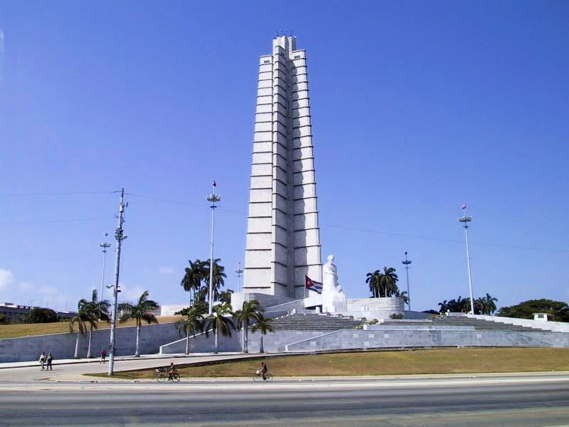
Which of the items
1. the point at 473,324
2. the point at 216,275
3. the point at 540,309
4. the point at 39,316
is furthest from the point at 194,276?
the point at 540,309

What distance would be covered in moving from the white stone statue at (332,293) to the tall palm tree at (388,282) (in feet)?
99.9

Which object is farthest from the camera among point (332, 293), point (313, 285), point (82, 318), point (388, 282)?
point (388, 282)

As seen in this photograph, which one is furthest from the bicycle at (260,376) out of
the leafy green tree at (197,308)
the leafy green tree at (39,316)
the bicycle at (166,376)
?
the leafy green tree at (39,316)

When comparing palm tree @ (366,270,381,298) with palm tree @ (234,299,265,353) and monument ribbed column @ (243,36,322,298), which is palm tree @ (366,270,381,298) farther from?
palm tree @ (234,299,265,353)

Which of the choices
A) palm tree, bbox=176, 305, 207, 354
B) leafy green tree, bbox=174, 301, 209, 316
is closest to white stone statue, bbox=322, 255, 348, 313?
leafy green tree, bbox=174, 301, 209, 316

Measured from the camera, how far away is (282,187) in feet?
247

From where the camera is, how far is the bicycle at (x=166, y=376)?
86.1 ft

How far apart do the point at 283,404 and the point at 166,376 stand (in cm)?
1176

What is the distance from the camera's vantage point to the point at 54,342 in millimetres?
39000

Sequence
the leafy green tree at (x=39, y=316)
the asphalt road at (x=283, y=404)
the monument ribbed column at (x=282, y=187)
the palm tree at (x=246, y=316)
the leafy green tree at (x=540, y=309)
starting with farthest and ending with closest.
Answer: the leafy green tree at (x=540, y=309), the leafy green tree at (x=39, y=316), the monument ribbed column at (x=282, y=187), the palm tree at (x=246, y=316), the asphalt road at (x=283, y=404)

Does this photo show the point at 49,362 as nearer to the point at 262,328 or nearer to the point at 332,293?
the point at 262,328

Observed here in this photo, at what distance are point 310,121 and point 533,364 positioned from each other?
5091 centimetres

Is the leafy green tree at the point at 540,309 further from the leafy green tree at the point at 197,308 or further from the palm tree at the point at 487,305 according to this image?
the leafy green tree at the point at 197,308

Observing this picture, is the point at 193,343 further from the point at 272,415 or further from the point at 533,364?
the point at 272,415
